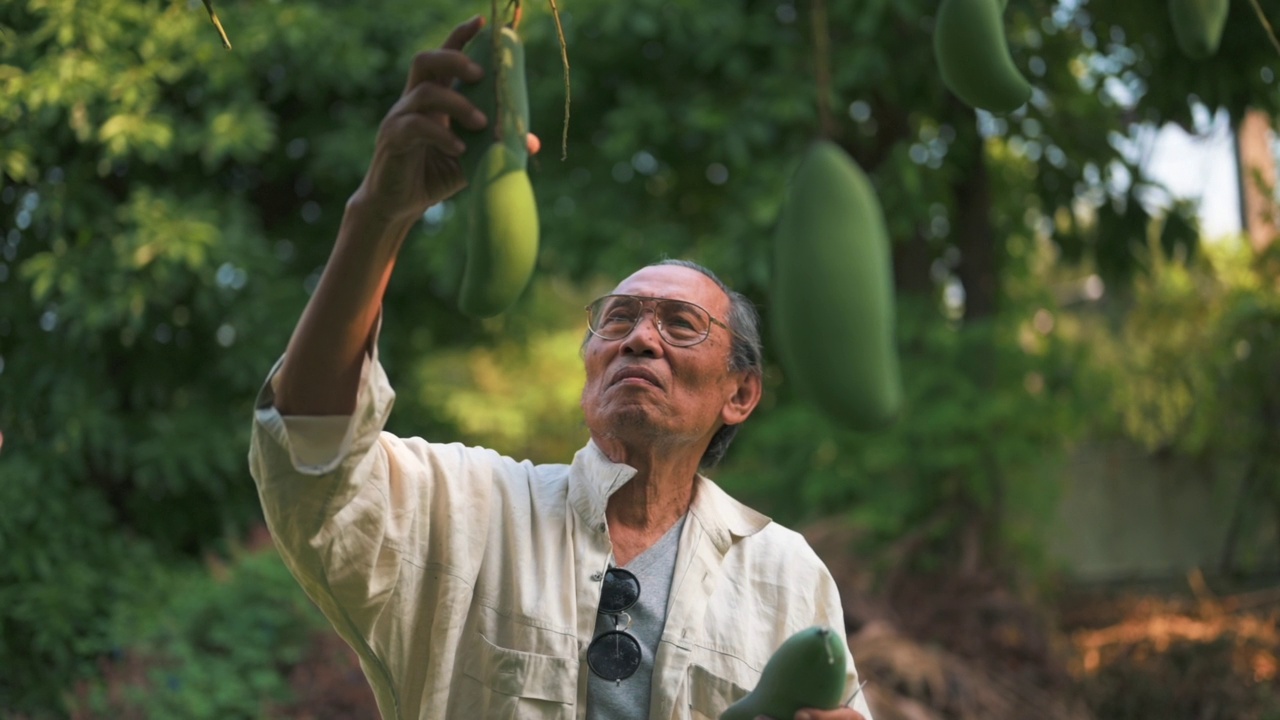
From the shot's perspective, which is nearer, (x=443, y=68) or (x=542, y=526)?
(x=443, y=68)

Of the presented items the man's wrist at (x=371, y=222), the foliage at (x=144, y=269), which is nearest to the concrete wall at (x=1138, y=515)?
the foliage at (x=144, y=269)

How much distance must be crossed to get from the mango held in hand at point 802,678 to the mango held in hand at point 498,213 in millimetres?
403

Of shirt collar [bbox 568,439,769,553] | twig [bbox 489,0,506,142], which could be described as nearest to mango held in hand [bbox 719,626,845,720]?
twig [bbox 489,0,506,142]

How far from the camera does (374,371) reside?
1369mm

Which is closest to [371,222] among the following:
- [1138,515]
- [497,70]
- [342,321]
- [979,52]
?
[342,321]

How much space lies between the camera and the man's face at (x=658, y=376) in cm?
185

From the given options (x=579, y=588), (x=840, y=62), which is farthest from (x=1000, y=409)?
(x=579, y=588)

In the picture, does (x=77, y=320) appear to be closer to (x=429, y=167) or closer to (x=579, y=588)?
(x=579, y=588)

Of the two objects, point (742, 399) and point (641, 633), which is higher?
point (742, 399)

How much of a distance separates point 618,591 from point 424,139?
2.71 feet

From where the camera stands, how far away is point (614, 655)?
5.68ft

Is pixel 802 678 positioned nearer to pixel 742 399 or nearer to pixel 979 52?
pixel 979 52

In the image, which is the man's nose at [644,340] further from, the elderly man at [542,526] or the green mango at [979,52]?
the green mango at [979,52]

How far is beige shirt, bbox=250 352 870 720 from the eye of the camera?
154 cm
